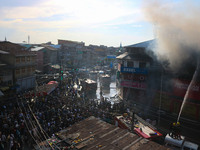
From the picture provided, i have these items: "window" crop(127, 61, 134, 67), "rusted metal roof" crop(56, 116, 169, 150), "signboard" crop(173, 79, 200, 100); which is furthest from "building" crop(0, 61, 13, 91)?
"signboard" crop(173, 79, 200, 100)

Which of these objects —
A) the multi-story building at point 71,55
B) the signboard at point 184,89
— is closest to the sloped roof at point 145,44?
the signboard at point 184,89

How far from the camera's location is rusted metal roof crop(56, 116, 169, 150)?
8.47 meters

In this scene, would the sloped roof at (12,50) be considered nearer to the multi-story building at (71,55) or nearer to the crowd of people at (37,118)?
the crowd of people at (37,118)

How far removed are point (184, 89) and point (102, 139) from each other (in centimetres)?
1681

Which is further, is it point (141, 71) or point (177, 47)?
point (141, 71)

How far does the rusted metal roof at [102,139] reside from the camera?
8.47 meters

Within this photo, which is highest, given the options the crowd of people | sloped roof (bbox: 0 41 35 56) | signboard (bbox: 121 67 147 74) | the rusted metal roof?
sloped roof (bbox: 0 41 35 56)

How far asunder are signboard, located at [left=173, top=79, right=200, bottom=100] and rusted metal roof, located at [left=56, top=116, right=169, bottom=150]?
49.4ft

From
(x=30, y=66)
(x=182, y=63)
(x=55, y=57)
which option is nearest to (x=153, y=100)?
(x=182, y=63)

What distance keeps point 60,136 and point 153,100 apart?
19378mm

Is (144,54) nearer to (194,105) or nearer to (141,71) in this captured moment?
(141,71)

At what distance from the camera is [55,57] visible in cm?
5903

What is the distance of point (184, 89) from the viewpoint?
2200 centimetres

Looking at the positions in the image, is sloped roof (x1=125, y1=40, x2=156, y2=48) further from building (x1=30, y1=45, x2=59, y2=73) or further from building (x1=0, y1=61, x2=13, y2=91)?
building (x1=30, y1=45, x2=59, y2=73)
